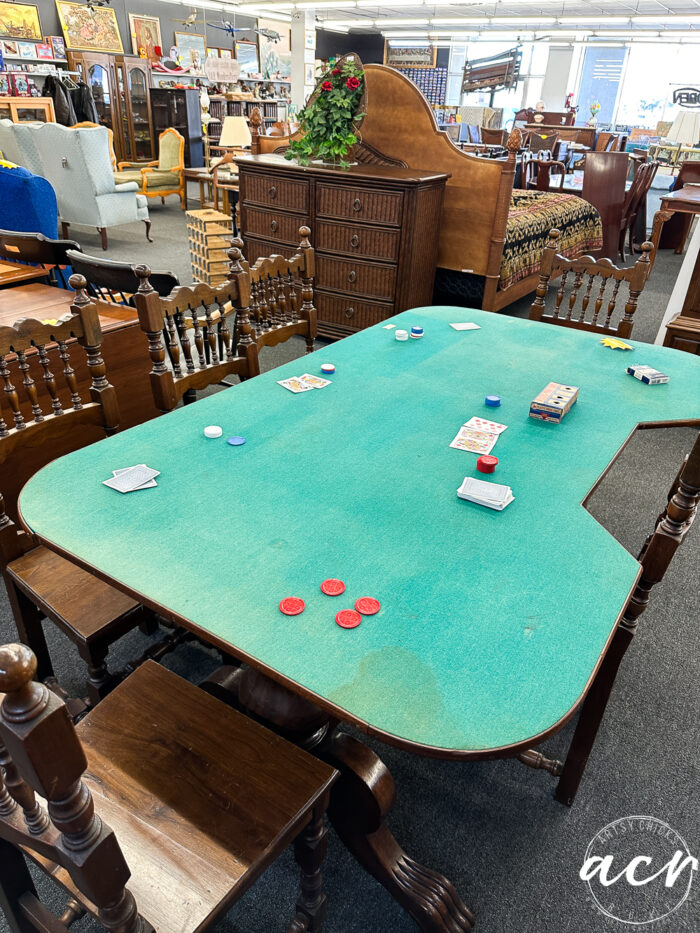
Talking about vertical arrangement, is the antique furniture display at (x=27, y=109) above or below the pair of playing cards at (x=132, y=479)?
above

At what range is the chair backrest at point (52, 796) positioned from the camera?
1.83 ft

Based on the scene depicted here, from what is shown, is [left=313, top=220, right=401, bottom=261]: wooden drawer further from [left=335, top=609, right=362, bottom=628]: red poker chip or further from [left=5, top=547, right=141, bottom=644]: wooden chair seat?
[left=335, top=609, right=362, bottom=628]: red poker chip

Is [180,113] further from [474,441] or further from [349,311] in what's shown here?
[474,441]

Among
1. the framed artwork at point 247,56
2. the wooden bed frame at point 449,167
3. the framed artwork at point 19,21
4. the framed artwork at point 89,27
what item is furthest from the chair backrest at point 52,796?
the framed artwork at point 247,56

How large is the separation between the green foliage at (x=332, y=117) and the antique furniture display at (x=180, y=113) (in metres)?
7.38

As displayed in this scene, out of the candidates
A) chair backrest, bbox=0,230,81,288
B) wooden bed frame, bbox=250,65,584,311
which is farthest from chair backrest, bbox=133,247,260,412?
wooden bed frame, bbox=250,65,584,311

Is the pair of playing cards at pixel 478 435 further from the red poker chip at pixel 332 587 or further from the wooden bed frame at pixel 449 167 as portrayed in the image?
the wooden bed frame at pixel 449 167

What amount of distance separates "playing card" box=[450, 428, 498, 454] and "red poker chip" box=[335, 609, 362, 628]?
65 centimetres

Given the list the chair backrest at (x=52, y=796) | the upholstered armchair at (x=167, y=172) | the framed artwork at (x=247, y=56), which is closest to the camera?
the chair backrest at (x=52, y=796)

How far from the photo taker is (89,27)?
9.39 m

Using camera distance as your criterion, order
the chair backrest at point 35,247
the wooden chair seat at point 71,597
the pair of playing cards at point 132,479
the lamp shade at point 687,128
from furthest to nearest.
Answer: the lamp shade at point 687,128 < the chair backrest at point 35,247 < the wooden chair seat at point 71,597 < the pair of playing cards at point 132,479

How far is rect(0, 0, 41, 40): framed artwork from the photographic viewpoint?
841 centimetres

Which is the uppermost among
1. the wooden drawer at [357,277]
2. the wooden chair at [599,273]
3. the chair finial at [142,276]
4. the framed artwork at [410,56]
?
the framed artwork at [410,56]

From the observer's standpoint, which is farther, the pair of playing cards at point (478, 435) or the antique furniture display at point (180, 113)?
the antique furniture display at point (180, 113)
